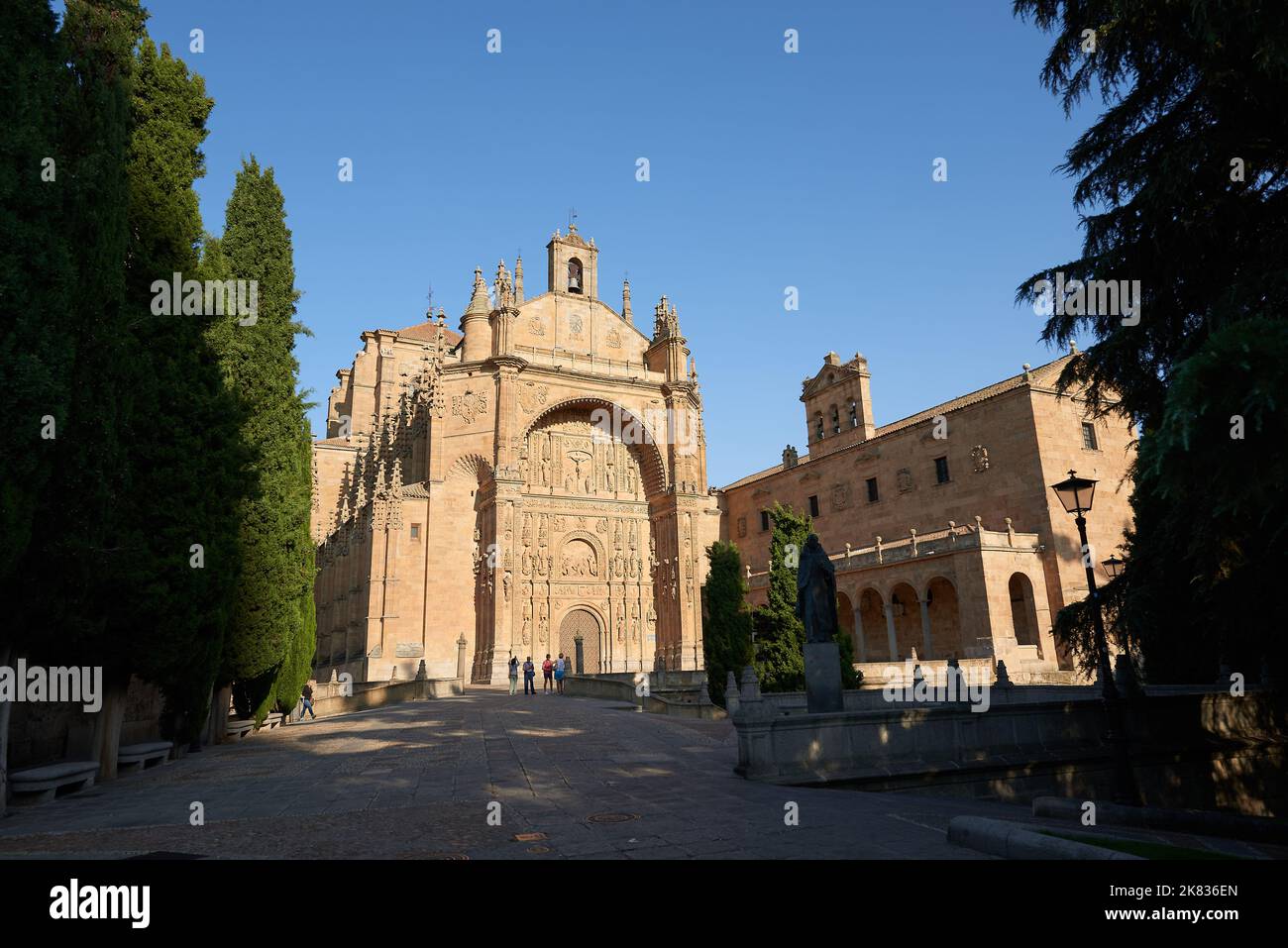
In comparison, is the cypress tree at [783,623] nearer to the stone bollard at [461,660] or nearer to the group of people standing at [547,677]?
the group of people standing at [547,677]

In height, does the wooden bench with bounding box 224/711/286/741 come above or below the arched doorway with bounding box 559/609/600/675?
below

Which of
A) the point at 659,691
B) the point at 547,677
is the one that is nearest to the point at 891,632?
the point at 659,691

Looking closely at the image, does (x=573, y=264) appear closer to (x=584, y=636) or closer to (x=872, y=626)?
(x=584, y=636)

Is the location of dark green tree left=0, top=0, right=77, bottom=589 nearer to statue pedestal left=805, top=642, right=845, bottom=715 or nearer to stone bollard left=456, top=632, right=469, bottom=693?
statue pedestal left=805, top=642, right=845, bottom=715

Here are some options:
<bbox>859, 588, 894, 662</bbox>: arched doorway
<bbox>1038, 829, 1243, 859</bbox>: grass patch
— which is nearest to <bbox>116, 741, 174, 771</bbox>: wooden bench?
<bbox>1038, 829, 1243, 859</bbox>: grass patch

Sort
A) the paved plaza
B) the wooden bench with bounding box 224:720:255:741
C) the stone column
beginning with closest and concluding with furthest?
the paved plaza
the wooden bench with bounding box 224:720:255:741
the stone column

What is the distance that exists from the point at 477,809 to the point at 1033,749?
914 cm

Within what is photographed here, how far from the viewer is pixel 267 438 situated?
15.4m

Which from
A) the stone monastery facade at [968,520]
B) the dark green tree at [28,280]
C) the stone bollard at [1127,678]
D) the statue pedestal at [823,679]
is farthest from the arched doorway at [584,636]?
the dark green tree at [28,280]

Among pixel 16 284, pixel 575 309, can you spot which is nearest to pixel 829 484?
pixel 575 309

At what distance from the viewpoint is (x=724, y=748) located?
12.8 meters

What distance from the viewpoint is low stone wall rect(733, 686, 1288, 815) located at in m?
9.43

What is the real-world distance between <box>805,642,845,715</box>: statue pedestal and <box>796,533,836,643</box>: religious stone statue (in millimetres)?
278
